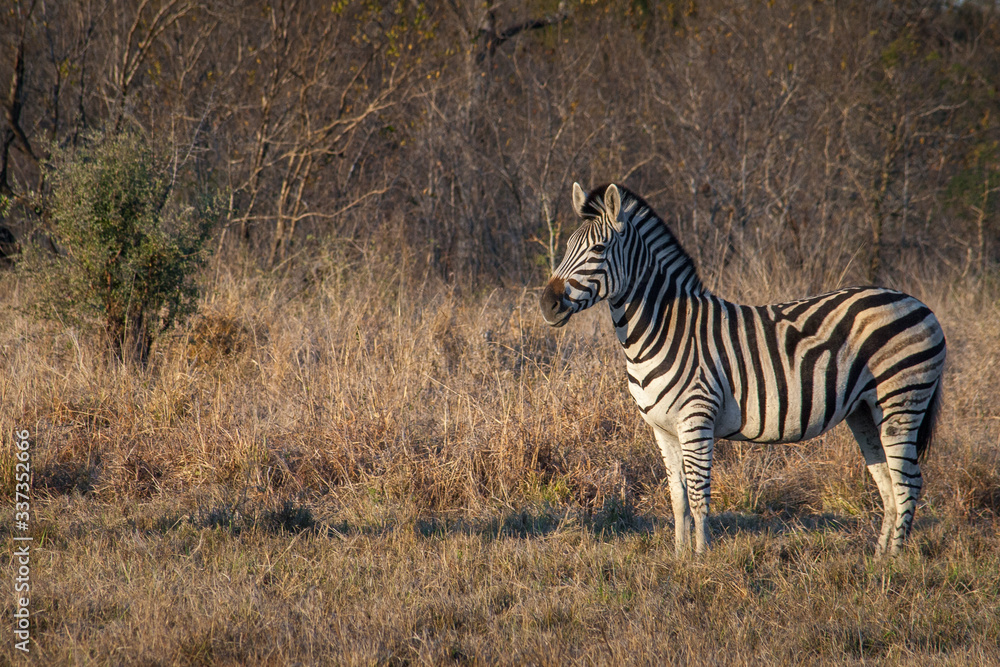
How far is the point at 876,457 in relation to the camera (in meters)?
4.26

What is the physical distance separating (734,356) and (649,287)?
56 cm

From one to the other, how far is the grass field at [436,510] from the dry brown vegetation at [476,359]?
2cm

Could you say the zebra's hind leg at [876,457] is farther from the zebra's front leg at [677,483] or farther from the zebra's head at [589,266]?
the zebra's head at [589,266]

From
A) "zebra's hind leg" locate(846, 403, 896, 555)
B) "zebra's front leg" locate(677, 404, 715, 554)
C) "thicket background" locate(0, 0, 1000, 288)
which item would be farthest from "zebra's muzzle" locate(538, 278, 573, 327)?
"thicket background" locate(0, 0, 1000, 288)

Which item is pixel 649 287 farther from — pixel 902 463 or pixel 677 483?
pixel 902 463

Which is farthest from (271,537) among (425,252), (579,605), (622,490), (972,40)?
(972,40)

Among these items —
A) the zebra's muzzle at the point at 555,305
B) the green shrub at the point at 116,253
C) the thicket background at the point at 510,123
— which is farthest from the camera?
the thicket background at the point at 510,123

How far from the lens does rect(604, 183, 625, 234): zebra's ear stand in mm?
3871

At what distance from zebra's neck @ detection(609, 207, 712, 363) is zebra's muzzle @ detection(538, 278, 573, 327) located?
37 centimetres

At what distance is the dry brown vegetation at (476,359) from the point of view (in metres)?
3.45

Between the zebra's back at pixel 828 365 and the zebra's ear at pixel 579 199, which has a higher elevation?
the zebra's ear at pixel 579 199

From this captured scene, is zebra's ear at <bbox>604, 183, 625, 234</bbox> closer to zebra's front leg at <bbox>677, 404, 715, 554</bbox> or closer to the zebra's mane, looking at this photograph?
the zebra's mane

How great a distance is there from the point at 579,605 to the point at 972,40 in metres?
16.8

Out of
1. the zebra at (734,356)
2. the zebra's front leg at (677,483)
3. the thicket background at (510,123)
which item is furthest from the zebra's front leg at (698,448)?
the thicket background at (510,123)
